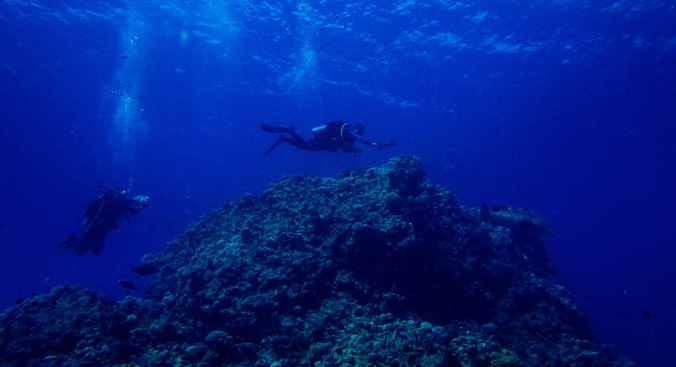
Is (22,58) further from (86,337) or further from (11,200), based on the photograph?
(11,200)

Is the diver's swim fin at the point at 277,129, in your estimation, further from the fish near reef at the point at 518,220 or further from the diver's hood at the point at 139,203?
the fish near reef at the point at 518,220

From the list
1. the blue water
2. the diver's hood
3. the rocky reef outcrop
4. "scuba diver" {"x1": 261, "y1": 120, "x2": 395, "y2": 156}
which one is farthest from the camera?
the blue water

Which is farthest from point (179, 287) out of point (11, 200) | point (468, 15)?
point (11, 200)

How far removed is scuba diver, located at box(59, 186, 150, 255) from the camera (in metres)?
13.3

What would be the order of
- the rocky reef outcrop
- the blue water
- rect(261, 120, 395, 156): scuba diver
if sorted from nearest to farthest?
the rocky reef outcrop → rect(261, 120, 395, 156): scuba diver → the blue water

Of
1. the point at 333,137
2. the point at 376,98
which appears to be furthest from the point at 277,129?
the point at 376,98

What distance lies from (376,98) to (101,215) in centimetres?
2990

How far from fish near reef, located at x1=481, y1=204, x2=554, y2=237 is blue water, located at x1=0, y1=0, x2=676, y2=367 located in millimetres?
3750

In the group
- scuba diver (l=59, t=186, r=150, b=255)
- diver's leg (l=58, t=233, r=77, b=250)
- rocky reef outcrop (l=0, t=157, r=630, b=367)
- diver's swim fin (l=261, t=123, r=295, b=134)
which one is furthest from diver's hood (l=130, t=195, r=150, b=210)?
diver's swim fin (l=261, t=123, r=295, b=134)

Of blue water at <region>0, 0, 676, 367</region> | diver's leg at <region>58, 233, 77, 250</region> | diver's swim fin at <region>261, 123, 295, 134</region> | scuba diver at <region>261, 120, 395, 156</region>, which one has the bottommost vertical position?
diver's leg at <region>58, 233, 77, 250</region>

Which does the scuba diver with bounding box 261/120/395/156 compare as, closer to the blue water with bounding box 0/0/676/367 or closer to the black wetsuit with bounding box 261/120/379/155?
the black wetsuit with bounding box 261/120/379/155

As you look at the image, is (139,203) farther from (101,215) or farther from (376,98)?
(376,98)

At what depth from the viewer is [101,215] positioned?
13.3m

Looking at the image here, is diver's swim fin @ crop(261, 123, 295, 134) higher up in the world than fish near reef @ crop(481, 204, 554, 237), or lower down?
higher up
